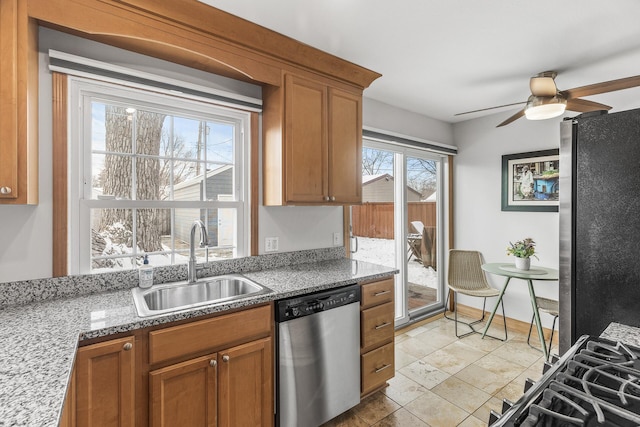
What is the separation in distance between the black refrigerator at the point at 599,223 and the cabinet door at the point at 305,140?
57.2 inches

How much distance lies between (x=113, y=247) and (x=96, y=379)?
87 centimetres

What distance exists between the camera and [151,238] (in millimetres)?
2070

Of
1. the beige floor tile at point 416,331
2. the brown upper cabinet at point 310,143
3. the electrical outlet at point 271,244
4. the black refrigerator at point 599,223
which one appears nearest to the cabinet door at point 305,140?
the brown upper cabinet at point 310,143

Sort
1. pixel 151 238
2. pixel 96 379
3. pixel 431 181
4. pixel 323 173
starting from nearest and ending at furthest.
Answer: pixel 96 379, pixel 151 238, pixel 323 173, pixel 431 181

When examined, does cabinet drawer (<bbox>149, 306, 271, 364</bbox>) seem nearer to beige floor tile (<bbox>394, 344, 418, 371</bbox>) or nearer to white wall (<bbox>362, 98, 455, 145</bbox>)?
beige floor tile (<bbox>394, 344, 418, 371</bbox>)

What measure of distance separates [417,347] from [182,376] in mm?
2360

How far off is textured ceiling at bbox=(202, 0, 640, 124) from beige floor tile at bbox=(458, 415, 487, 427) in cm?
246

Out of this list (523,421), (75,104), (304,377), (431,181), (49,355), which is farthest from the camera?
(431,181)

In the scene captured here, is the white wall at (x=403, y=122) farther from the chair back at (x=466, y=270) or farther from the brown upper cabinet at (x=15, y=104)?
the brown upper cabinet at (x=15, y=104)

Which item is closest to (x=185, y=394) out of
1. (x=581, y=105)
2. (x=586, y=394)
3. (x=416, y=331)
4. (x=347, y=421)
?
(x=347, y=421)

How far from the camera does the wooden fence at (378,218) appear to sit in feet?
10.6

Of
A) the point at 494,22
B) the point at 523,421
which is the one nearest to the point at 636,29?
the point at 494,22

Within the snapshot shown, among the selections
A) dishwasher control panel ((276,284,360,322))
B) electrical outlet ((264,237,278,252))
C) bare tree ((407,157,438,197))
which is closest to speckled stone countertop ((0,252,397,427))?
dishwasher control panel ((276,284,360,322))

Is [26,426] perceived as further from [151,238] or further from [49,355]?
[151,238]
